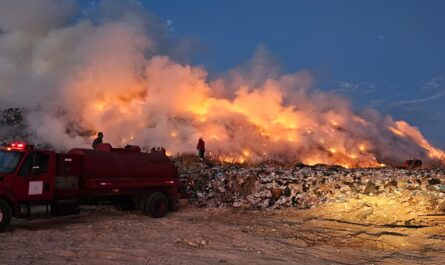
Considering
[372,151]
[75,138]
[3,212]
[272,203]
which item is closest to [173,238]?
[3,212]

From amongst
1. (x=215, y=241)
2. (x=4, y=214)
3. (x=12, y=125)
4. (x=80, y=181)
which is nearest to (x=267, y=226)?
(x=215, y=241)

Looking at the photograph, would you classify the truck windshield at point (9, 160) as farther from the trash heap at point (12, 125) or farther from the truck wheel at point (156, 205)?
the trash heap at point (12, 125)

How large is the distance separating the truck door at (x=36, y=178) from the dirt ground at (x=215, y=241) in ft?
2.70

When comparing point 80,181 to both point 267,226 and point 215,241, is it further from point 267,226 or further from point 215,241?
point 267,226

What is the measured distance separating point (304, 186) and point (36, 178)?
9.27 metres

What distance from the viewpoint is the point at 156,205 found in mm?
13664

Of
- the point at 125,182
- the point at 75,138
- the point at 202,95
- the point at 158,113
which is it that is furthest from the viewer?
the point at 202,95

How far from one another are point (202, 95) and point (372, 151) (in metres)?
12.2

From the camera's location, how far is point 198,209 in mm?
15016

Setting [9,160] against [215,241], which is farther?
[9,160]

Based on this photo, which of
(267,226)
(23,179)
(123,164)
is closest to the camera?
(23,179)

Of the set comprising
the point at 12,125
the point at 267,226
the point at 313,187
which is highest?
the point at 12,125

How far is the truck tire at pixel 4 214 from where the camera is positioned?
33.1ft

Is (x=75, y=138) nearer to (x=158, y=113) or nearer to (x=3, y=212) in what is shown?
(x=158, y=113)
